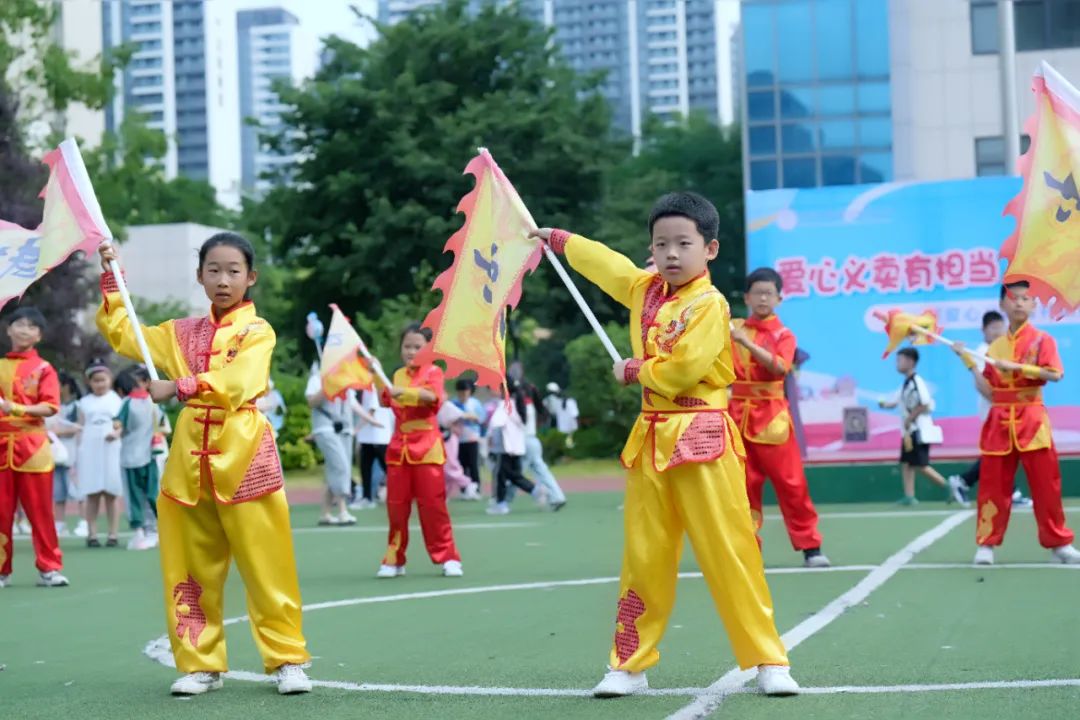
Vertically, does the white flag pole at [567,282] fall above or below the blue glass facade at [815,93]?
below

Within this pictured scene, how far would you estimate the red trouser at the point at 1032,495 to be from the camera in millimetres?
11180

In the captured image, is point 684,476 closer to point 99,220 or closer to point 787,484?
point 99,220

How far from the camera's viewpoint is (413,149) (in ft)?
123

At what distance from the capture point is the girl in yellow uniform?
698 cm

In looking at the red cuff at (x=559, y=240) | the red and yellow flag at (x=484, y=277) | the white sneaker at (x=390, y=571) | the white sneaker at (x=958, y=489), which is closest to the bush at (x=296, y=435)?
the white sneaker at (x=958, y=489)

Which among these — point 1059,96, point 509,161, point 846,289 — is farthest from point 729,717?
point 509,161

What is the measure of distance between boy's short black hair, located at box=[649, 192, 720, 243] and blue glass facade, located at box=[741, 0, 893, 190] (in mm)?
38174

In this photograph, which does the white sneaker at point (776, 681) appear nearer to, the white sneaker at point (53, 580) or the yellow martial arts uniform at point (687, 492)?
the yellow martial arts uniform at point (687, 492)

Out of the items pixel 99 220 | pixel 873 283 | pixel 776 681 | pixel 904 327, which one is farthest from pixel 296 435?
pixel 776 681

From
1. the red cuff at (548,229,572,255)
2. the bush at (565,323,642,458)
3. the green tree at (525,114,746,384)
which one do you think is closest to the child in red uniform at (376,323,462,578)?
the red cuff at (548,229,572,255)

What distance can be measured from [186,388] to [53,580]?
608 centimetres

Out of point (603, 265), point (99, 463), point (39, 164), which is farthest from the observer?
point (39, 164)

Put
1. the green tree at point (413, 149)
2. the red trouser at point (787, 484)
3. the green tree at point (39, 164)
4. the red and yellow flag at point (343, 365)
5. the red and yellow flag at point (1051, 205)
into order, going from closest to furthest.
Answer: the red and yellow flag at point (1051, 205), the red trouser at point (787, 484), the red and yellow flag at point (343, 365), the green tree at point (39, 164), the green tree at point (413, 149)

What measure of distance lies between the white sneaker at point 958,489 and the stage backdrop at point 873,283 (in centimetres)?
100
